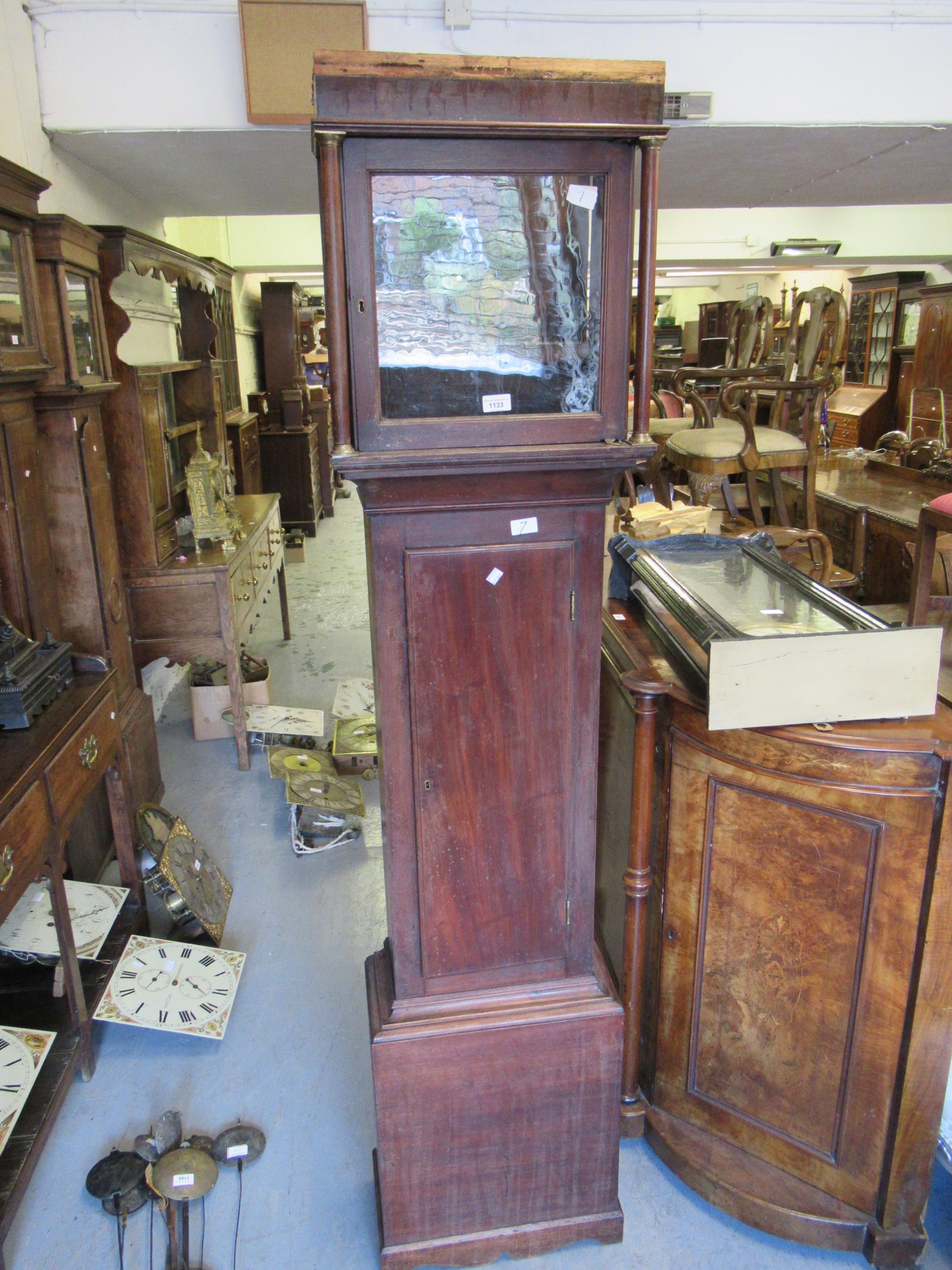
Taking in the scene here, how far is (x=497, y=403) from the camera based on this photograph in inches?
53.1

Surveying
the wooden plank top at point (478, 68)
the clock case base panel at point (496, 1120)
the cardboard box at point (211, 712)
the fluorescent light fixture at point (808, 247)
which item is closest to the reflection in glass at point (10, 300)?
the wooden plank top at point (478, 68)

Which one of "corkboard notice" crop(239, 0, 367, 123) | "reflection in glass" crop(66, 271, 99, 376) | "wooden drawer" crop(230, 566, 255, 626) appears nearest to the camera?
"reflection in glass" crop(66, 271, 99, 376)

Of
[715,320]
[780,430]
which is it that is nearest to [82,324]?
[780,430]

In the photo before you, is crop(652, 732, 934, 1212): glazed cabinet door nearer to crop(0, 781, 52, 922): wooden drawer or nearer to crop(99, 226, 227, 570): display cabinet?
crop(0, 781, 52, 922): wooden drawer

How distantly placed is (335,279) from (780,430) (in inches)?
127

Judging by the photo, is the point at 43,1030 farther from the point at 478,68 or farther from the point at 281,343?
the point at 281,343

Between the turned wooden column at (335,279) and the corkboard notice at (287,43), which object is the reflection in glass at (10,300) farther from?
the turned wooden column at (335,279)

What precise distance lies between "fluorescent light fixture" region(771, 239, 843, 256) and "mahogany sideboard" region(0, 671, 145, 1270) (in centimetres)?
742

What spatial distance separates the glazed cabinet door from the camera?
5.04 feet

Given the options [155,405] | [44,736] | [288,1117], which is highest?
[155,405]

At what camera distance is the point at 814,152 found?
12.1ft

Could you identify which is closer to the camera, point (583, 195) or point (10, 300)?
point (583, 195)

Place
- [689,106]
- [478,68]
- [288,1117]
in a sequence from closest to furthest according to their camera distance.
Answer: [478,68], [288,1117], [689,106]

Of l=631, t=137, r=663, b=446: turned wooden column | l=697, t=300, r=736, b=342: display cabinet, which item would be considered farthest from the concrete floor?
l=697, t=300, r=736, b=342: display cabinet
